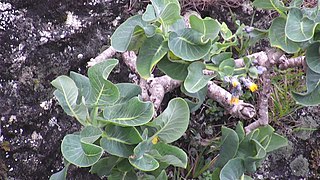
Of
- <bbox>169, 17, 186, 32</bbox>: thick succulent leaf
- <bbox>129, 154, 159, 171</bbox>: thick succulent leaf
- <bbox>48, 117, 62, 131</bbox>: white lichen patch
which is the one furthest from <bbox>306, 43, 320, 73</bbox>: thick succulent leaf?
<bbox>48, 117, 62, 131</bbox>: white lichen patch

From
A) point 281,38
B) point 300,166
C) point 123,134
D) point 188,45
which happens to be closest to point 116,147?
point 123,134

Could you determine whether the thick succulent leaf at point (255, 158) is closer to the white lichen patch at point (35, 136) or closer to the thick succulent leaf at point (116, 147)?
the thick succulent leaf at point (116, 147)

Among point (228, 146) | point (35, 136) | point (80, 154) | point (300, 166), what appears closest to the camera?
point (80, 154)

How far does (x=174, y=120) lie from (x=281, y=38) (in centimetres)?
30

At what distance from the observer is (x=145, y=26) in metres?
0.91

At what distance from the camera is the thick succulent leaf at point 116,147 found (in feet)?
2.87

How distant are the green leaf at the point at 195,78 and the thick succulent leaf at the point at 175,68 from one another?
0.15 ft

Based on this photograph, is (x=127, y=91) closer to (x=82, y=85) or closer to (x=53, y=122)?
(x=82, y=85)

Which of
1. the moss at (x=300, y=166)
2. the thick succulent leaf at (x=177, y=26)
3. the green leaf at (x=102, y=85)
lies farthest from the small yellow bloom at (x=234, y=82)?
the moss at (x=300, y=166)

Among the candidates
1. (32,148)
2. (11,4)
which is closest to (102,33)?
(11,4)

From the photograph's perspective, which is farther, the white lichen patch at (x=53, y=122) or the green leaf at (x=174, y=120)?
the white lichen patch at (x=53, y=122)

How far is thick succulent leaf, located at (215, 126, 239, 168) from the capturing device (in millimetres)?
1055

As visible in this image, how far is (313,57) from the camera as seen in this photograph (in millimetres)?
962

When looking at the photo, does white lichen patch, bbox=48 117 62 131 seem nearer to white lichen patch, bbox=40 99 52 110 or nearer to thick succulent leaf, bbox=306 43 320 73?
white lichen patch, bbox=40 99 52 110
